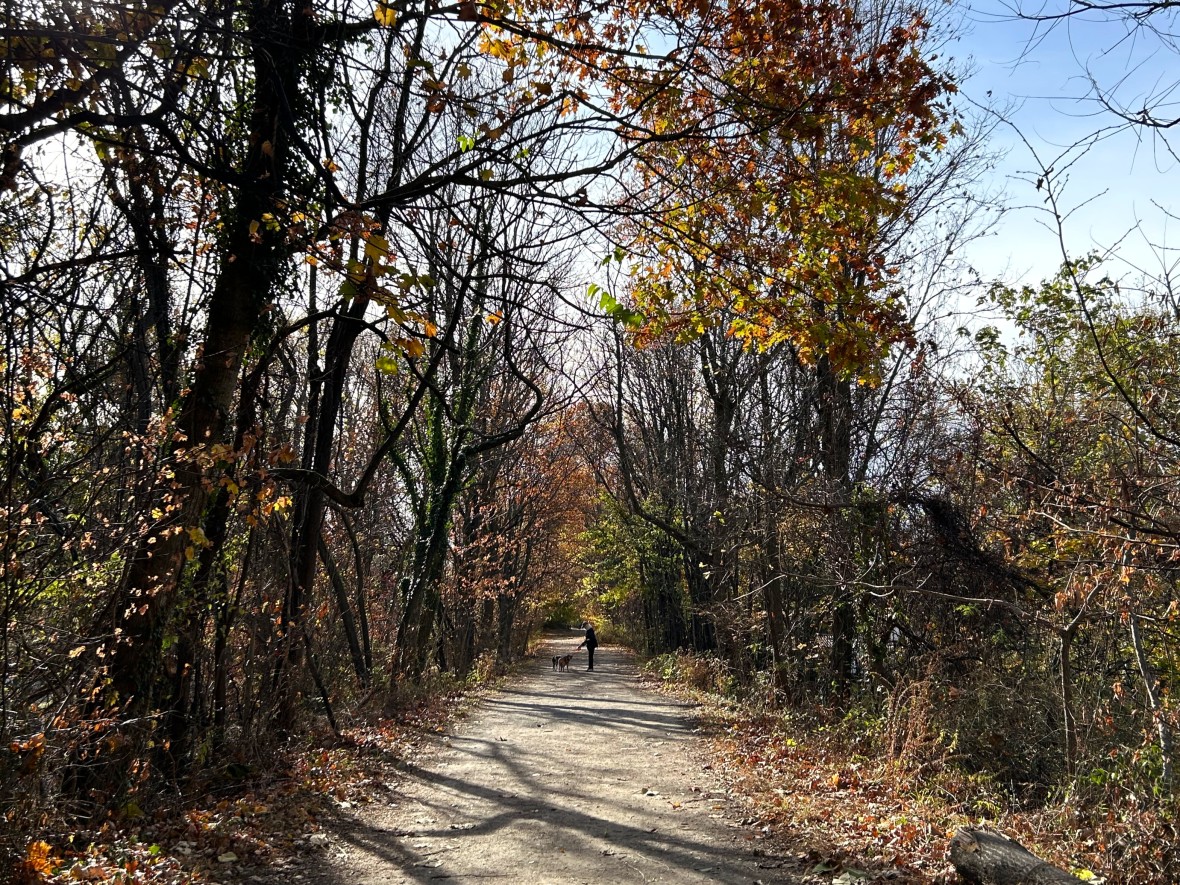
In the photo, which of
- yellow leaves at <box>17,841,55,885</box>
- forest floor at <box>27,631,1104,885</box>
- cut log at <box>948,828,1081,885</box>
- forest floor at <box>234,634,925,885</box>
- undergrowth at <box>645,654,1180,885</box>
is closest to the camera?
yellow leaves at <box>17,841,55,885</box>

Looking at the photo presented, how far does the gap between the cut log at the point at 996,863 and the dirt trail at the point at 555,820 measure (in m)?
1.19

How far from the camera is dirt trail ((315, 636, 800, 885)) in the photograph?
5871 millimetres

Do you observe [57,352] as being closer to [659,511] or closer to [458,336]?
[458,336]

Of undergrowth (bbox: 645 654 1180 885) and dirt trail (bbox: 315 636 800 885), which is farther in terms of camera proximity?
dirt trail (bbox: 315 636 800 885)

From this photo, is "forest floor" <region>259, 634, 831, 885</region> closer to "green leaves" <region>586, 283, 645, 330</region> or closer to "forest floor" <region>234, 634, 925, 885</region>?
"forest floor" <region>234, 634, 925, 885</region>

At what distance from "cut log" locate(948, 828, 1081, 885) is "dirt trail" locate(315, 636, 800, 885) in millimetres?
1194

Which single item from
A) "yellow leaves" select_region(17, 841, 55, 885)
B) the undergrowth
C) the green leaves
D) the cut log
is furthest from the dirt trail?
the green leaves

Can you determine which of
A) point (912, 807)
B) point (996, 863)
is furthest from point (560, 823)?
point (996, 863)

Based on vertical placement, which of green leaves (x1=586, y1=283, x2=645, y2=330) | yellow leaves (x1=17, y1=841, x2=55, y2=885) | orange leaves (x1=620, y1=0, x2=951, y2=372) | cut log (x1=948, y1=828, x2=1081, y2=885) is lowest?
cut log (x1=948, y1=828, x2=1081, y2=885)

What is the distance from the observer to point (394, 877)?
5750mm

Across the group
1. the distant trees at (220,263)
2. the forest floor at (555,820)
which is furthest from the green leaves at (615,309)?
the forest floor at (555,820)

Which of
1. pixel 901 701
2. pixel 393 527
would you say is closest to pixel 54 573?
pixel 901 701

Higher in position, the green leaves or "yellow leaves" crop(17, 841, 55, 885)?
the green leaves

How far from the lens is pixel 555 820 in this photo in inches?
287
